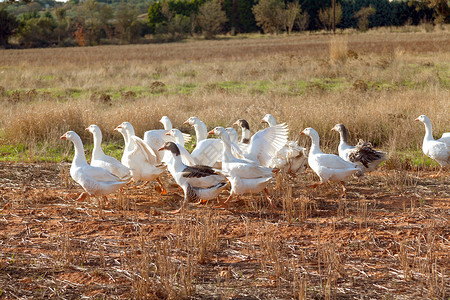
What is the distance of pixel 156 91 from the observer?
17031 millimetres

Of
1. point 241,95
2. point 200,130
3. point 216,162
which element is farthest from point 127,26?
point 216,162

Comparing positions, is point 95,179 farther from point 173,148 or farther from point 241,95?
point 241,95

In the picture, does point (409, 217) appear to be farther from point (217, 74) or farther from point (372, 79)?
point (217, 74)

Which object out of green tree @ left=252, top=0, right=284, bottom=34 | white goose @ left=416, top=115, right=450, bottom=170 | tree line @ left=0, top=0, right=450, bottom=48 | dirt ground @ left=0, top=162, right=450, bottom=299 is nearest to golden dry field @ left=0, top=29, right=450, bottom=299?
dirt ground @ left=0, top=162, right=450, bottom=299

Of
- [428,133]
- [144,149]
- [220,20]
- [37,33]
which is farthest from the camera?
[220,20]

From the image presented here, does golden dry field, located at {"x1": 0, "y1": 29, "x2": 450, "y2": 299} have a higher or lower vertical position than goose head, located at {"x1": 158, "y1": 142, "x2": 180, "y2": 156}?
lower

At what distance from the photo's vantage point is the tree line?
5500cm

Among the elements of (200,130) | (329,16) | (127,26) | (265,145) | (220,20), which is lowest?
(265,145)

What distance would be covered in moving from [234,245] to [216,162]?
8.38 feet

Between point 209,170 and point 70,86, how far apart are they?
527 inches

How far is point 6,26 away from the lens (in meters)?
47.4

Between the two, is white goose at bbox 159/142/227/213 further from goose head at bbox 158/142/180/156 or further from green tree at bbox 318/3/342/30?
green tree at bbox 318/3/342/30

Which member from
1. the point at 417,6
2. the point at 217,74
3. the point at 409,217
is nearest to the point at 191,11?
the point at 417,6

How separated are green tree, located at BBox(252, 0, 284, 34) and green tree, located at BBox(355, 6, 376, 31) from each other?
30.1 feet
